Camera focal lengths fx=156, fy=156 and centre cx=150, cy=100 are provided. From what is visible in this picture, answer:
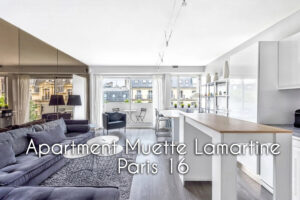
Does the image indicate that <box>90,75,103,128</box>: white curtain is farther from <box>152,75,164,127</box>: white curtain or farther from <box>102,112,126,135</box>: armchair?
<box>152,75,164,127</box>: white curtain

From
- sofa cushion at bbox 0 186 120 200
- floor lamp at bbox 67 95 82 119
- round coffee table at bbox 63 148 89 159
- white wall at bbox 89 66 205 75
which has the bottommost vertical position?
round coffee table at bbox 63 148 89 159

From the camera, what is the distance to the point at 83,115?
570 cm

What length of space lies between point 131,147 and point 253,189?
8.53 ft

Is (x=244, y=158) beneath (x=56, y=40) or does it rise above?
beneath

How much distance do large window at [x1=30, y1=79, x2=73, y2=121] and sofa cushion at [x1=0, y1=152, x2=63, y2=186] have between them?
1.29 metres

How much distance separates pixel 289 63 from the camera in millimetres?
2203

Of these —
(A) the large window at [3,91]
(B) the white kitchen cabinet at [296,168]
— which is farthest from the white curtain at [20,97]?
(B) the white kitchen cabinet at [296,168]

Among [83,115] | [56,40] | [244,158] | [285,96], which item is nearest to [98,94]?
[83,115]

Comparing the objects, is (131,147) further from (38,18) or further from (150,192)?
(38,18)

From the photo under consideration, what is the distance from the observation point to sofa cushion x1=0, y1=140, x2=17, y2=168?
199cm

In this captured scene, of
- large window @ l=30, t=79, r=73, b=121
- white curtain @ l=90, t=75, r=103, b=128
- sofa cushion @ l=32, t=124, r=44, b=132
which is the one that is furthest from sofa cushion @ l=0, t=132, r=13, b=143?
white curtain @ l=90, t=75, r=103, b=128

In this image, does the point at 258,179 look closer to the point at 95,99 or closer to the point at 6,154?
the point at 6,154

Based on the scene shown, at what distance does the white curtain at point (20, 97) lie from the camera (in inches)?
110

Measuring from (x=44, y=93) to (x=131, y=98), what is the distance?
358 cm
